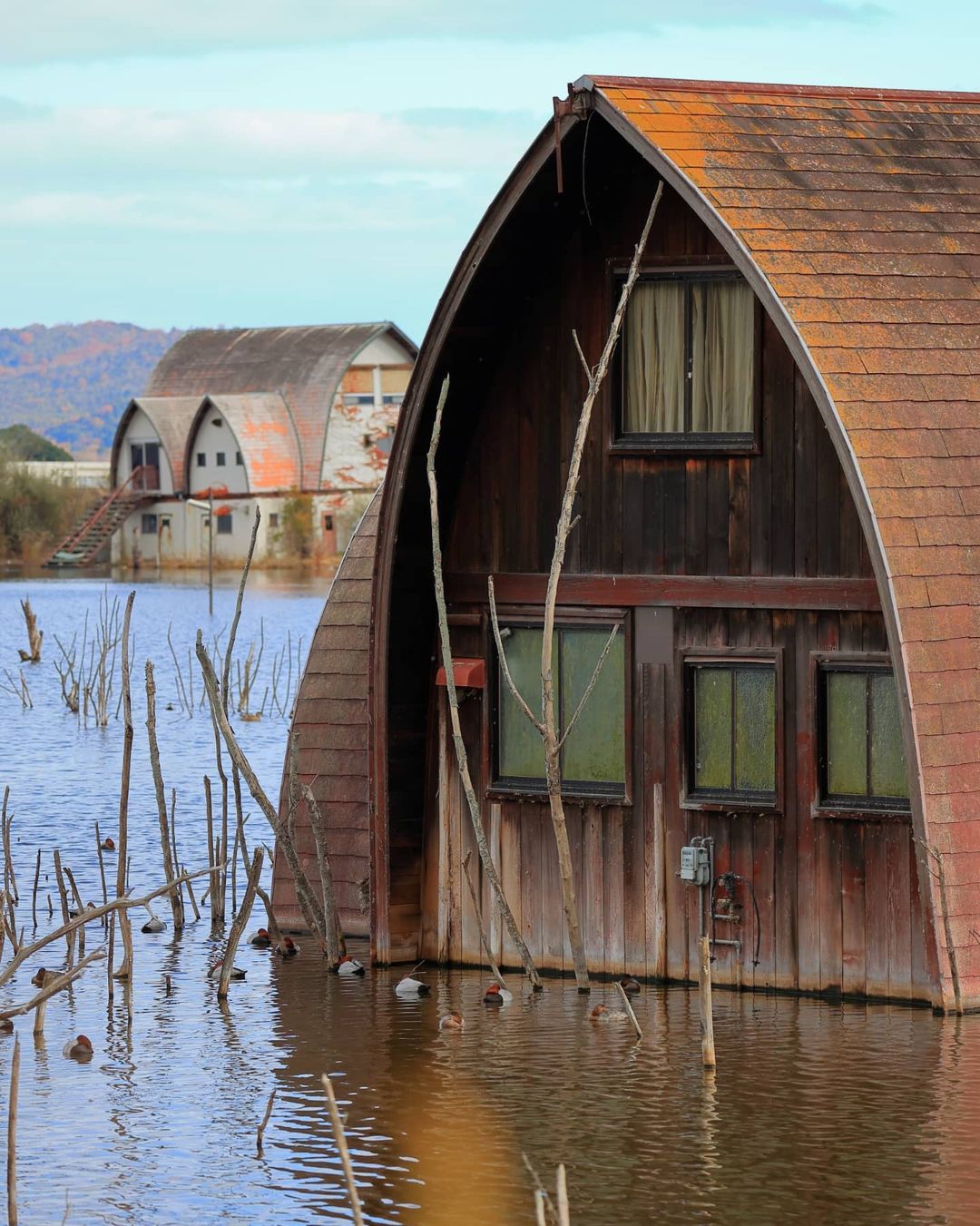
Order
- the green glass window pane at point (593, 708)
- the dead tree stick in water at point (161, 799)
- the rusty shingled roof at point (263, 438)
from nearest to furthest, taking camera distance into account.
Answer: the green glass window pane at point (593, 708), the dead tree stick in water at point (161, 799), the rusty shingled roof at point (263, 438)

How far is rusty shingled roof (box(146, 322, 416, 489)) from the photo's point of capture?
3693 inches

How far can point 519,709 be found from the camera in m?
16.8

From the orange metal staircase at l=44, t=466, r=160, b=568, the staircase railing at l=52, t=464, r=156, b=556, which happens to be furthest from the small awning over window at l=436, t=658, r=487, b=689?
the staircase railing at l=52, t=464, r=156, b=556

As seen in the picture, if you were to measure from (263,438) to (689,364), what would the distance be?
77.6 metres

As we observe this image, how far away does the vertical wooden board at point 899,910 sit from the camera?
49.1ft

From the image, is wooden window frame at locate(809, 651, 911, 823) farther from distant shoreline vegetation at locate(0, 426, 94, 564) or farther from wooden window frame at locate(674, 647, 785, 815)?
distant shoreline vegetation at locate(0, 426, 94, 564)

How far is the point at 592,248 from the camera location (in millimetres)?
16344

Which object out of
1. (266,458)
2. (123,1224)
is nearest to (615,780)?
(123,1224)

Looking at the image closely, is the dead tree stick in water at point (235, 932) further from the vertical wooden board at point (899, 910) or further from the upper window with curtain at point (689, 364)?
the vertical wooden board at point (899, 910)

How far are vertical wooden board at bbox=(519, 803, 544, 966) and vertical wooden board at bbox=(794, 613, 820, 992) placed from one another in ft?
6.58

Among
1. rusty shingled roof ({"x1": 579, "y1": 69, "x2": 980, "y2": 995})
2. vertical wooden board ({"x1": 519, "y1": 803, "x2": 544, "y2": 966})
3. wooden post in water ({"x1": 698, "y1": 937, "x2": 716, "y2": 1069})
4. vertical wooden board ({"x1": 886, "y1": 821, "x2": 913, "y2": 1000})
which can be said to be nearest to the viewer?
wooden post in water ({"x1": 698, "y1": 937, "x2": 716, "y2": 1069})

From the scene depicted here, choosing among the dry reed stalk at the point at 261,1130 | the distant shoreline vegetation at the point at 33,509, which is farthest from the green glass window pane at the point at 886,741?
the distant shoreline vegetation at the point at 33,509

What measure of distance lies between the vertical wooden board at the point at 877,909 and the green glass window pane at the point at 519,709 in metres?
2.66

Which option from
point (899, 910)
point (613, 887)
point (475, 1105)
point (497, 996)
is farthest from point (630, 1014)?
point (899, 910)
